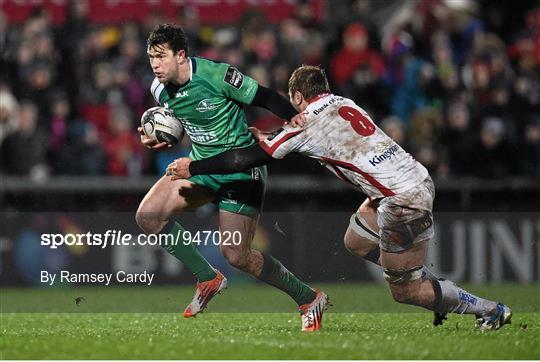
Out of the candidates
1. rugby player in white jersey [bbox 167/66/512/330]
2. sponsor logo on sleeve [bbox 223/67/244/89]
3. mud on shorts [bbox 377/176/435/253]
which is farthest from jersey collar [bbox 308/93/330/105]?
sponsor logo on sleeve [bbox 223/67/244/89]

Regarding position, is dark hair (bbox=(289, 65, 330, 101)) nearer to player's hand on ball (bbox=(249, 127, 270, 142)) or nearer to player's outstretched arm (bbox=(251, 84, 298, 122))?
player's hand on ball (bbox=(249, 127, 270, 142))

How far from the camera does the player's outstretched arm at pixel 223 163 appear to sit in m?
8.48

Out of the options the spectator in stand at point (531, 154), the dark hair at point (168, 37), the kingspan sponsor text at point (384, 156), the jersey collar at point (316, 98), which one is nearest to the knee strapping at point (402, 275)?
the kingspan sponsor text at point (384, 156)

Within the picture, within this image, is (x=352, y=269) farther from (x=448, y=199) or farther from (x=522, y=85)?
(x=522, y=85)

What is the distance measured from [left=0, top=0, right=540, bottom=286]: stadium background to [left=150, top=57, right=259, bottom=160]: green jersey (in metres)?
3.07

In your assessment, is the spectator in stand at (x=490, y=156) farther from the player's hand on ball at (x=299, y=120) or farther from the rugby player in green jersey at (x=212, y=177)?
the player's hand on ball at (x=299, y=120)

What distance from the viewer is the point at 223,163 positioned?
859 cm

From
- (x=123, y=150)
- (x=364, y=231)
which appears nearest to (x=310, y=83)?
(x=364, y=231)

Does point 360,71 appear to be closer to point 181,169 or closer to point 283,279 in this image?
point 283,279

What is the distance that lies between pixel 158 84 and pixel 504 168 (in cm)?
627

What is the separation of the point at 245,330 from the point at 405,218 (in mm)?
1481

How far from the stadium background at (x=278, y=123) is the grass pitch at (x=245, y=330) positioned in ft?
1.93

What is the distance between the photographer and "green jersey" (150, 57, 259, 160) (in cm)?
922

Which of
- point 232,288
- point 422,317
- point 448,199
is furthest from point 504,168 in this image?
point 422,317
